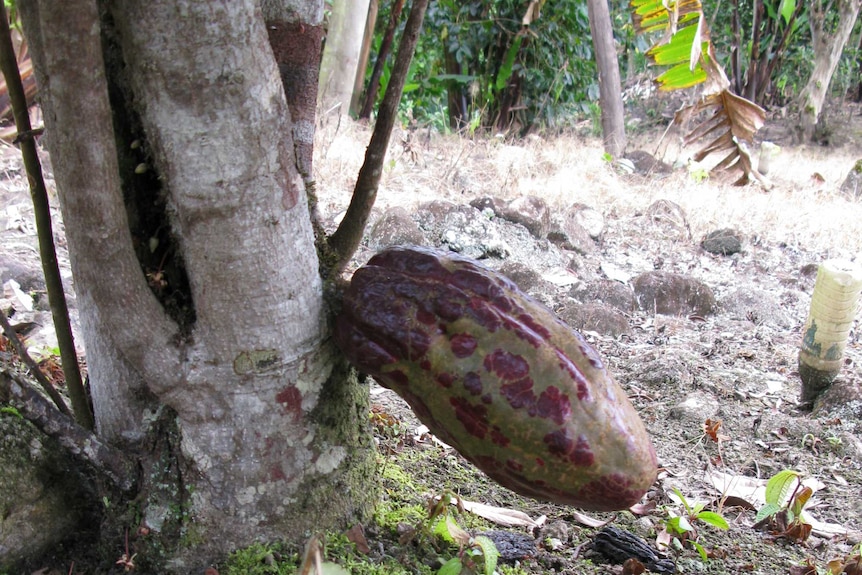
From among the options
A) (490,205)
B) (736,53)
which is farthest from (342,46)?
(736,53)

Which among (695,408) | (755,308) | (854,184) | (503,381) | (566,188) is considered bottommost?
(854,184)

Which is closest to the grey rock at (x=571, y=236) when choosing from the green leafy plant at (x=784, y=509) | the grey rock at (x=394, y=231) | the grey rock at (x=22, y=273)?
the grey rock at (x=394, y=231)

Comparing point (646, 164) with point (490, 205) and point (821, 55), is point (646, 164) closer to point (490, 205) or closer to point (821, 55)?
point (490, 205)

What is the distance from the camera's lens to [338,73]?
6180mm

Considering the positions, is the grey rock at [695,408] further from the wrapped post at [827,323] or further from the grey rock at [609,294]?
the grey rock at [609,294]

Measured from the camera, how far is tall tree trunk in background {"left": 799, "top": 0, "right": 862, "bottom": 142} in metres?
9.88

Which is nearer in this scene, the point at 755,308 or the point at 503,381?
the point at 503,381

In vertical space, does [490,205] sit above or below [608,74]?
below

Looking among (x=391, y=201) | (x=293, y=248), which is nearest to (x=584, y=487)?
(x=293, y=248)

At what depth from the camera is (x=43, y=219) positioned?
4.35 feet

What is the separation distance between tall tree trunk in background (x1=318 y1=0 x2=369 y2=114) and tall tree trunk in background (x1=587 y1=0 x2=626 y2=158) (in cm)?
192

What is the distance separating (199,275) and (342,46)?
5.29m

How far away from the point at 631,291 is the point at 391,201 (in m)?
1.54

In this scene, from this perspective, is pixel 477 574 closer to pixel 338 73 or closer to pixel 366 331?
pixel 366 331
